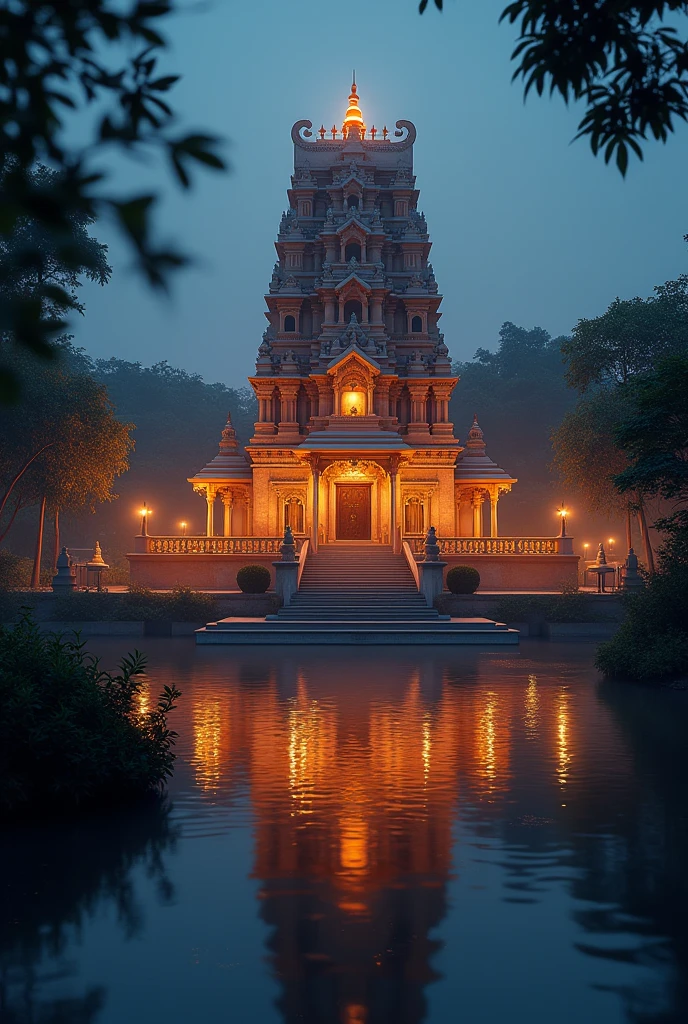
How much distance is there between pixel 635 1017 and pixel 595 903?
1.58 metres

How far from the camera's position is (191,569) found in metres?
37.6

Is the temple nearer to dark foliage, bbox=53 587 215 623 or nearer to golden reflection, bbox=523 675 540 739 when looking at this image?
dark foliage, bbox=53 587 215 623

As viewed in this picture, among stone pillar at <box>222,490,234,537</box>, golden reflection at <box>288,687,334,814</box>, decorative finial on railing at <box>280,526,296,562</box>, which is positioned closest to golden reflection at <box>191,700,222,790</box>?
golden reflection at <box>288,687,334,814</box>

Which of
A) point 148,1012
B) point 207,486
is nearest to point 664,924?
point 148,1012

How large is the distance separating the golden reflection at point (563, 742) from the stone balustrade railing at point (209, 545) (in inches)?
891

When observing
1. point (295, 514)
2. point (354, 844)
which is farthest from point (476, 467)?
point (354, 844)

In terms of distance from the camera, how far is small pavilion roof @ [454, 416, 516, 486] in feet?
145

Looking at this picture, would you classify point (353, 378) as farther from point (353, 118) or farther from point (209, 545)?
point (353, 118)

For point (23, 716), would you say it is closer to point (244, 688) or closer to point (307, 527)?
point (244, 688)

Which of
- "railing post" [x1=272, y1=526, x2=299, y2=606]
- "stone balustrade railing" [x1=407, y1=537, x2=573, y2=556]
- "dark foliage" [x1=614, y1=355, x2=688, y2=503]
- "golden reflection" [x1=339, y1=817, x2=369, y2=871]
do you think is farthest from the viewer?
"stone balustrade railing" [x1=407, y1=537, x2=573, y2=556]

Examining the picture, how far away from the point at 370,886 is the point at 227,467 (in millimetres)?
39582

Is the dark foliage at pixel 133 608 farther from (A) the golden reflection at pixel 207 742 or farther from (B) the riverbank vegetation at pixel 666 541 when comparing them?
(A) the golden reflection at pixel 207 742

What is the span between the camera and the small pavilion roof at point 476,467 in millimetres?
44125

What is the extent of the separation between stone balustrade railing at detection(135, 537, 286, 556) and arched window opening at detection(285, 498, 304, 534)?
510 cm
